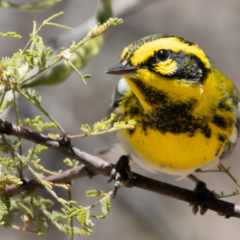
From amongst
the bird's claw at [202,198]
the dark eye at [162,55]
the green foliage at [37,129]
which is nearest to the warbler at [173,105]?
the dark eye at [162,55]

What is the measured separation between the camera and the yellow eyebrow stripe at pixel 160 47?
1.73m

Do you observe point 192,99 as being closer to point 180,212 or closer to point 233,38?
point 180,212

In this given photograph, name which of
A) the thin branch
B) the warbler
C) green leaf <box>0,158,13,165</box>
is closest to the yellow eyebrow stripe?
the warbler

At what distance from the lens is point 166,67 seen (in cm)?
175

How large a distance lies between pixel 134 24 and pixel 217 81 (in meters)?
4.61

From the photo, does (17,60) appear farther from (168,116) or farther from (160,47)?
(168,116)

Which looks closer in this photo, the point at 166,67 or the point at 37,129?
the point at 37,129

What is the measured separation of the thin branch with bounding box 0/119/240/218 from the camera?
1401mm

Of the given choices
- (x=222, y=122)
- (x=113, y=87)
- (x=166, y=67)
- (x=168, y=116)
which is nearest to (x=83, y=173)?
(x=168, y=116)

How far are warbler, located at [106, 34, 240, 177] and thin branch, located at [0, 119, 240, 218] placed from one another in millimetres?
246

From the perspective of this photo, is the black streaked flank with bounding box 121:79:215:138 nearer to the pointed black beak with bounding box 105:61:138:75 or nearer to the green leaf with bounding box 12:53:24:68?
the pointed black beak with bounding box 105:61:138:75

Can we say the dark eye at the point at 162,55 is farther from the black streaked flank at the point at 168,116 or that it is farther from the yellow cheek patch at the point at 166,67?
the black streaked flank at the point at 168,116

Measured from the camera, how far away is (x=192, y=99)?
1905 millimetres

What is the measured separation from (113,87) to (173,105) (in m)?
3.99
